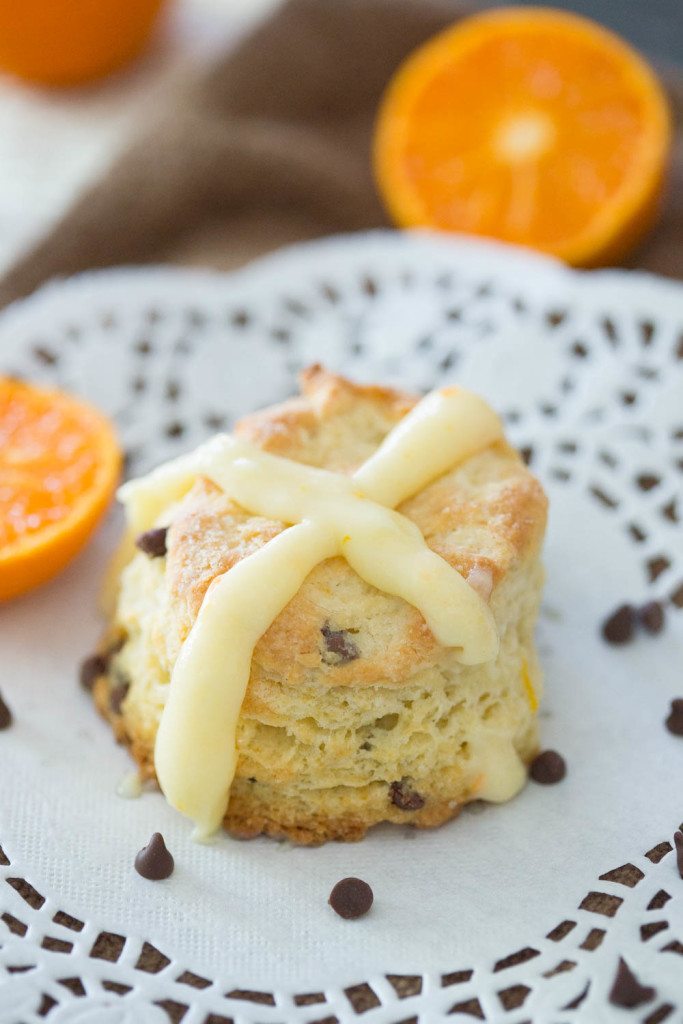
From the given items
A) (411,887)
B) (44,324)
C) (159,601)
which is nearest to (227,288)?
(44,324)

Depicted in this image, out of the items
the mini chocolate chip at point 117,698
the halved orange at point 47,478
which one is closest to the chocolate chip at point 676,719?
the mini chocolate chip at point 117,698

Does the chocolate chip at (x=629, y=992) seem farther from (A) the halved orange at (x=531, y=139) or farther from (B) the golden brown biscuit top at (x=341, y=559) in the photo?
(A) the halved orange at (x=531, y=139)

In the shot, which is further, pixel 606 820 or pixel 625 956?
pixel 606 820

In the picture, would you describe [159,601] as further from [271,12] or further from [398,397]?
[271,12]

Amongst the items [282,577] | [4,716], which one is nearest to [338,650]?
[282,577]

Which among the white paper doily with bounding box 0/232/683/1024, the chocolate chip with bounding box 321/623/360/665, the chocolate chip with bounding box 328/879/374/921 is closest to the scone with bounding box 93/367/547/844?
the chocolate chip with bounding box 321/623/360/665
